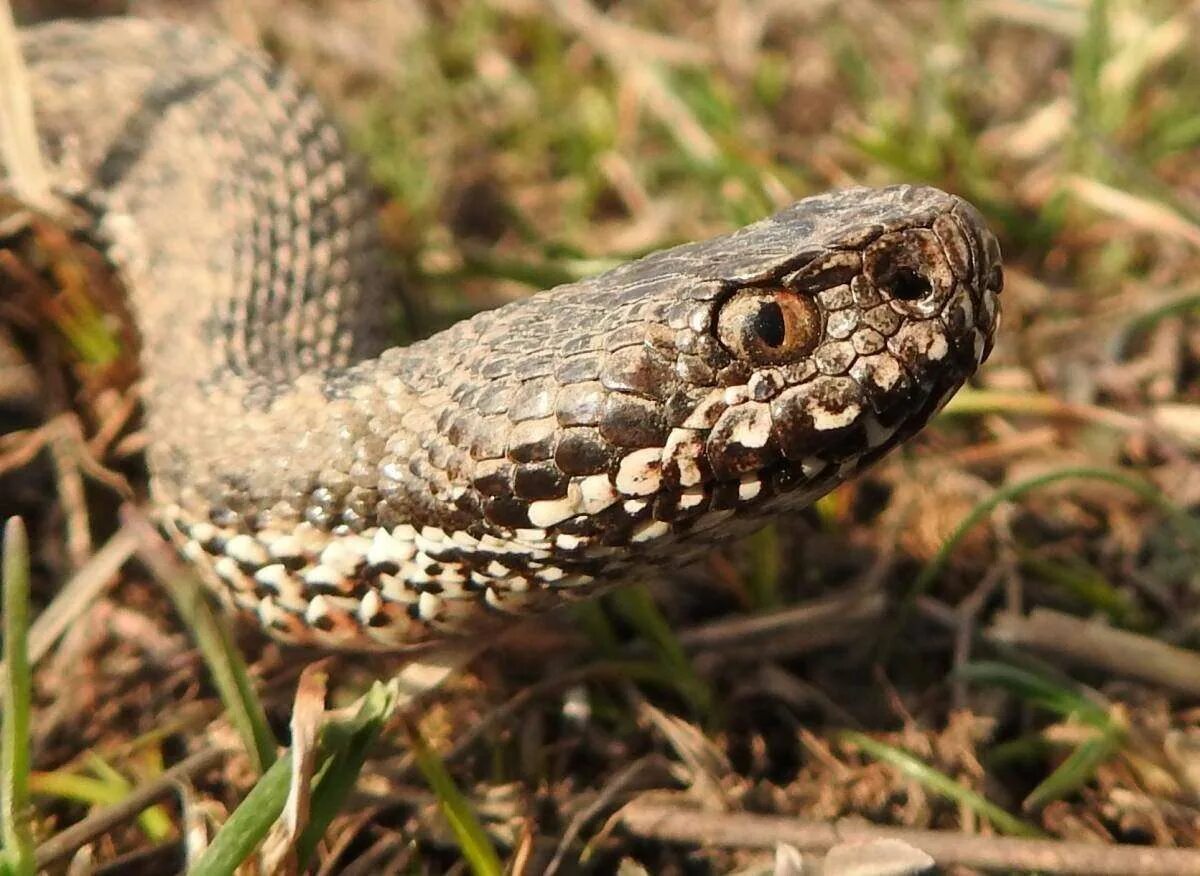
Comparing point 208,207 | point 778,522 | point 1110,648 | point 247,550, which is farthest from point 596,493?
point 208,207

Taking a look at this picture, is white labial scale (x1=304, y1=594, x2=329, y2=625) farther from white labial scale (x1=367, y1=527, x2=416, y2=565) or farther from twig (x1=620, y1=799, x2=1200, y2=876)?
twig (x1=620, y1=799, x2=1200, y2=876)

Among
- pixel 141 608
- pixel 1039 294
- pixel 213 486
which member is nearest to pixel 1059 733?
pixel 1039 294

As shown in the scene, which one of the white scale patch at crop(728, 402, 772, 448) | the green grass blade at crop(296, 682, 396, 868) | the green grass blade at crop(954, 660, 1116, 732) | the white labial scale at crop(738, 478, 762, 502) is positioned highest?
the white scale patch at crop(728, 402, 772, 448)

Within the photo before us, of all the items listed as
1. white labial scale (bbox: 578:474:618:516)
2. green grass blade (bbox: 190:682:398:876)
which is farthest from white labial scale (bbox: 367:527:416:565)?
A: white labial scale (bbox: 578:474:618:516)

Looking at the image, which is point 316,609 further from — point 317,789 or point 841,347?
point 841,347

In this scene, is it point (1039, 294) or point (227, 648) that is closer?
point (227, 648)

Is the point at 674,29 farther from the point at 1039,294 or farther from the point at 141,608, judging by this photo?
the point at 141,608
